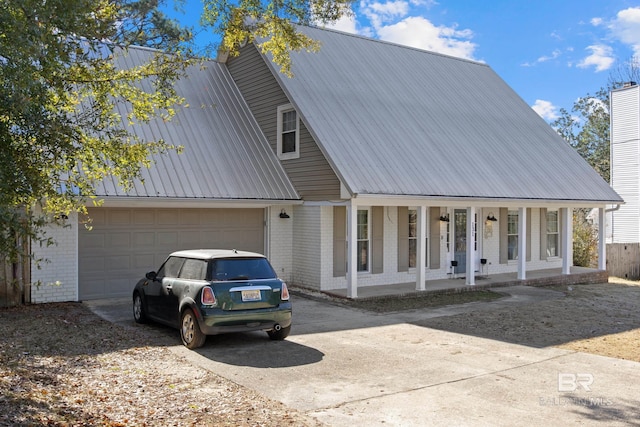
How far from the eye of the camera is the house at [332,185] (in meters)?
14.2

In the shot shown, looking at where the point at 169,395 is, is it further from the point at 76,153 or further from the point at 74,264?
the point at 74,264

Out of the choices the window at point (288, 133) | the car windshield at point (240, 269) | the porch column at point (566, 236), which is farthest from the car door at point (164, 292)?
the porch column at point (566, 236)

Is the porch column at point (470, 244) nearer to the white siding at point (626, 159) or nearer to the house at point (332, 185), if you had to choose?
the house at point (332, 185)

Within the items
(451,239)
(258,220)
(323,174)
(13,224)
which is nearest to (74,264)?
(258,220)

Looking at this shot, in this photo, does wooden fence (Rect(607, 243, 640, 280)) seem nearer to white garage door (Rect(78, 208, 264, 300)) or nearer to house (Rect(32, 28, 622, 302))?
house (Rect(32, 28, 622, 302))

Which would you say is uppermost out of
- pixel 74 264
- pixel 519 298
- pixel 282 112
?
pixel 282 112

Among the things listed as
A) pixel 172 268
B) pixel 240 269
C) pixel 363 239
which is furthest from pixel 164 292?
pixel 363 239

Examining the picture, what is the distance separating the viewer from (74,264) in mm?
13375

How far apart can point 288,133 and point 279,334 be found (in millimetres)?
8173

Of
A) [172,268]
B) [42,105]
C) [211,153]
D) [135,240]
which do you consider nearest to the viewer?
[42,105]

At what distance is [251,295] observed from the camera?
30.4ft

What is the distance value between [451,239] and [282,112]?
6820 mm

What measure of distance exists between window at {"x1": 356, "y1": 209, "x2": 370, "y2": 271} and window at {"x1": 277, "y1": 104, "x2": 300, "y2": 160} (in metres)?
2.54

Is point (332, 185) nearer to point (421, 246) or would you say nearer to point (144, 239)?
point (421, 246)
